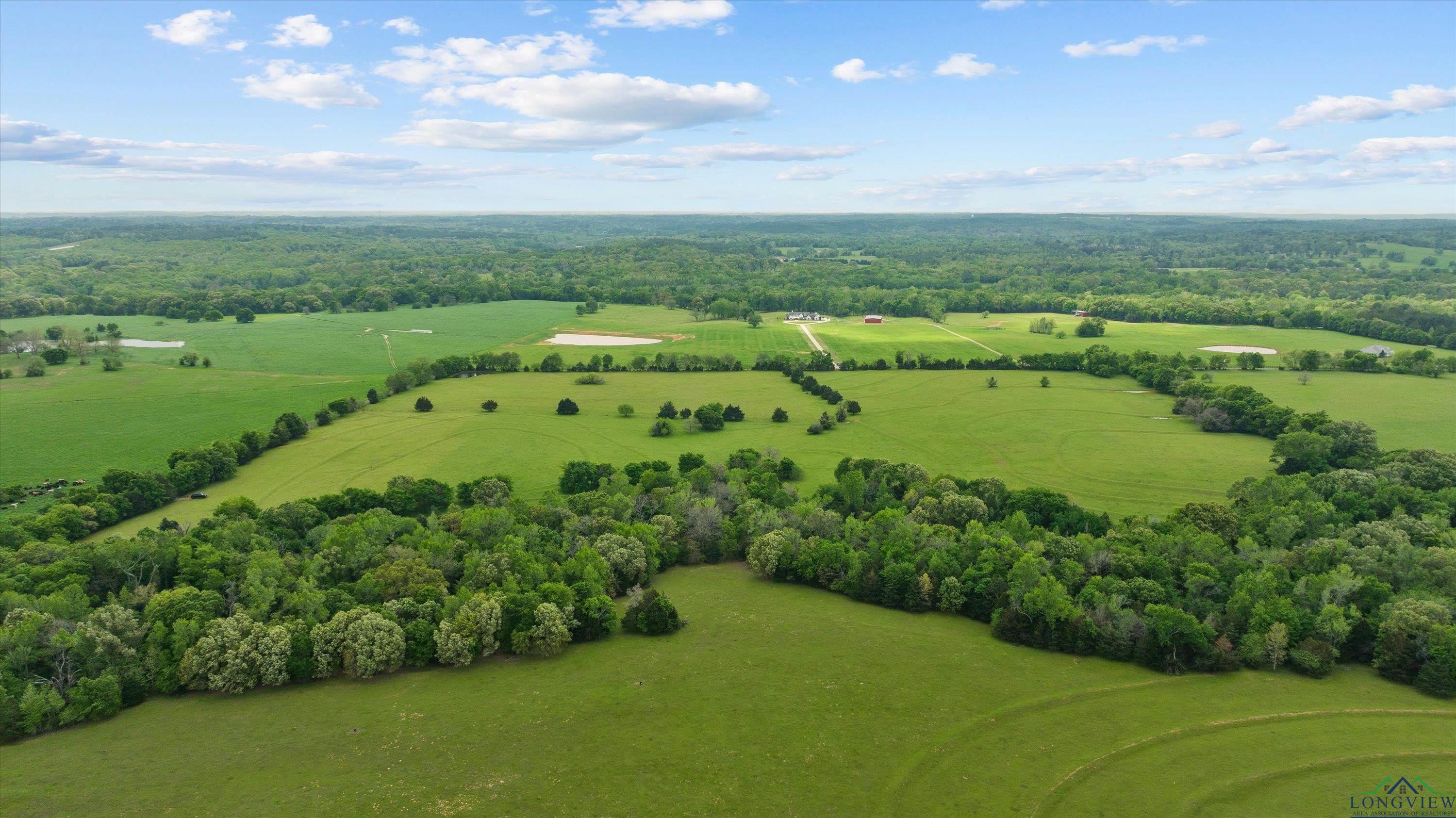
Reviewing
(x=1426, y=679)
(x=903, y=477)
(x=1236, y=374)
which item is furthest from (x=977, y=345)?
(x=1426, y=679)

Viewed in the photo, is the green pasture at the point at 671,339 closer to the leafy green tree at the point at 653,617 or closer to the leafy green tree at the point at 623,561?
the leafy green tree at the point at 623,561

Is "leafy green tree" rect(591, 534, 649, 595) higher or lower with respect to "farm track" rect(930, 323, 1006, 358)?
lower

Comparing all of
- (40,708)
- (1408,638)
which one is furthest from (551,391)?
(1408,638)

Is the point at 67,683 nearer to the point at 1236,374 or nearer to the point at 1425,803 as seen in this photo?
the point at 1425,803

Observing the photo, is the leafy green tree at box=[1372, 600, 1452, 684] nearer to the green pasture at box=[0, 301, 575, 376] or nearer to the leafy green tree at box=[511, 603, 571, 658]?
the leafy green tree at box=[511, 603, 571, 658]

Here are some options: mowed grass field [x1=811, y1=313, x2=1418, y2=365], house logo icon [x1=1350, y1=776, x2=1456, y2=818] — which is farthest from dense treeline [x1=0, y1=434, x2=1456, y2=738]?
mowed grass field [x1=811, y1=313, x2=1418, y2=365]

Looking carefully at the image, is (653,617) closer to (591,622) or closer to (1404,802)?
(591,622)
